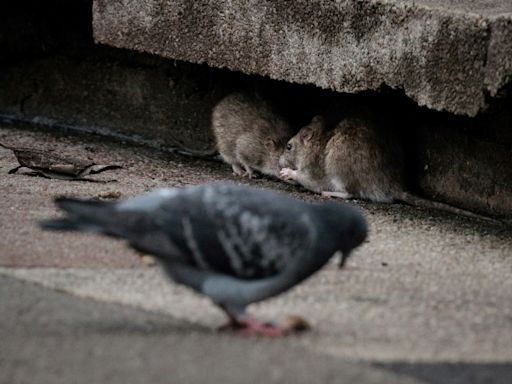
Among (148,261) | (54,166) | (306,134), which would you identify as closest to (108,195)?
(54,166)

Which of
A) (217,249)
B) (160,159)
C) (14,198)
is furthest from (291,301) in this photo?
(160,159)

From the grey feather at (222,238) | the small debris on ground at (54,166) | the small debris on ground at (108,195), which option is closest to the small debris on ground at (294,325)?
the grey feather at (222,238)

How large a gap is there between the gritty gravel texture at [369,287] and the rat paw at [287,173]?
955 mm

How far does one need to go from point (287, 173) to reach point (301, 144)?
22 cm

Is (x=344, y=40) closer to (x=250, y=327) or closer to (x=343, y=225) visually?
(x=343, y=225)

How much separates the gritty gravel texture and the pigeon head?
30 cm

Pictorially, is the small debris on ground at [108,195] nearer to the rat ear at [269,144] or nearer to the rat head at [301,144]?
the rat head at [301,144]

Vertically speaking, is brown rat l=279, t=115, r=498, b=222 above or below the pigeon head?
below

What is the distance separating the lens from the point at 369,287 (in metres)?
4.57

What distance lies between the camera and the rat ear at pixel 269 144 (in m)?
7.85

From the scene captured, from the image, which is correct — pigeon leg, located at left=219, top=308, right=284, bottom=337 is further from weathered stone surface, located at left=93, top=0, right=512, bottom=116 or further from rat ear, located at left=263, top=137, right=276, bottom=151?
rat ear, located at left=263, top=137, right=276, bottom=151

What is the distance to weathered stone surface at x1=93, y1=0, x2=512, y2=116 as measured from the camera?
5453mm

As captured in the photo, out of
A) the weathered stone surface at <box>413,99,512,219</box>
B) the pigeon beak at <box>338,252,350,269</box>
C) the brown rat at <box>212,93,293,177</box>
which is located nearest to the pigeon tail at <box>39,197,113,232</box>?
the pigeon beak at <box>338,252,350,269</box>

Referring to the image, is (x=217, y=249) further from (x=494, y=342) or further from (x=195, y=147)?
(x=195, y=147)
